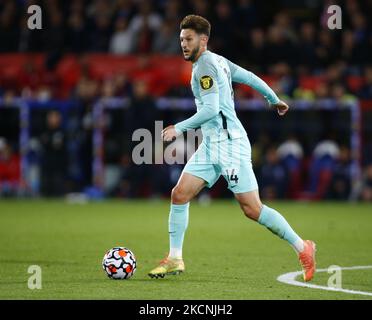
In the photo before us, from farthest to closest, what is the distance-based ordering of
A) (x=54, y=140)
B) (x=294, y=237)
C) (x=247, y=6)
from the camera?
1. (x=247, y=6)
2. (x=54, y=140)
3. (x=294, y=237)

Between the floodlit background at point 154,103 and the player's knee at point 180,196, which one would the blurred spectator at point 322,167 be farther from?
the player's knee at point 180,196

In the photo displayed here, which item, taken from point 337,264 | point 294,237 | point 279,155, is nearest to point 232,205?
point 279,155

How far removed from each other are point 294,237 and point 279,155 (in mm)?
11364

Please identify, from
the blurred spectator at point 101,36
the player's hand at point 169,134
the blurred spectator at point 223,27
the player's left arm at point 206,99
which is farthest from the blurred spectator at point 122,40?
the player's hand at point 169,134

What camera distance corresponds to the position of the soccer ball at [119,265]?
857 centimetres

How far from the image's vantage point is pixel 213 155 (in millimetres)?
8852

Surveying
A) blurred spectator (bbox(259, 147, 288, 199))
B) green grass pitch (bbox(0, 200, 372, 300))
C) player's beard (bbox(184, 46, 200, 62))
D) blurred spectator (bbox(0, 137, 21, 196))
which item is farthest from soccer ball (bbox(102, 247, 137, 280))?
blurred spectator (bbox(0, 137, 21, 196))

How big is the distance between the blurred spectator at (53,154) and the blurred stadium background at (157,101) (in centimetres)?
2

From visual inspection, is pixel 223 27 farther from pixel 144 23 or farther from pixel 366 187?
pixel 366 187

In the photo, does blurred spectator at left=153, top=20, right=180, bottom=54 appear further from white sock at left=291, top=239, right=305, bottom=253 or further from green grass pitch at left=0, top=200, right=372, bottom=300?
white sock at left=291, top=239, right=305, bottom=253

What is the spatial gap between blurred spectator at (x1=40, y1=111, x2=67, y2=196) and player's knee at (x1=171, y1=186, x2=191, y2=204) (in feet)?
37.7

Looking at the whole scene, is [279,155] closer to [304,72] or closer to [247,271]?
[304,72]

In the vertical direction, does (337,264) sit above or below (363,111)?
below

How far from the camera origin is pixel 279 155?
786 inches
